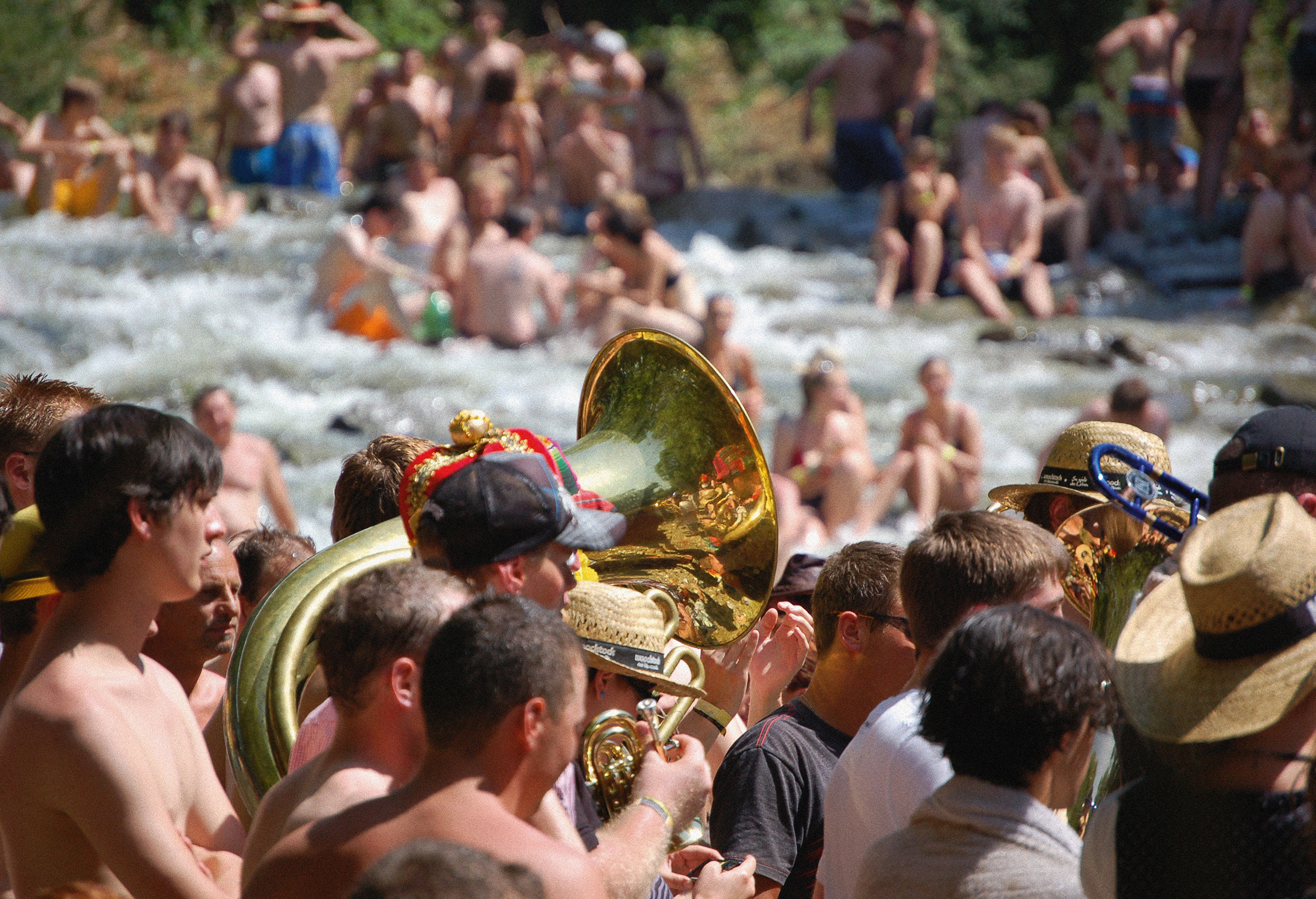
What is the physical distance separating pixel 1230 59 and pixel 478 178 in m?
6.55

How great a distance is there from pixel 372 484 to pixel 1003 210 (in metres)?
10.1

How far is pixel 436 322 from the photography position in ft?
35.4

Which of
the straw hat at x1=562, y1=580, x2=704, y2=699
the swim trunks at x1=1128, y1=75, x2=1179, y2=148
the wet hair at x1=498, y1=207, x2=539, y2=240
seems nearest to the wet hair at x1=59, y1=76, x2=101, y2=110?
the wet hair at x1=498, y1=207, x2=539, y2=240

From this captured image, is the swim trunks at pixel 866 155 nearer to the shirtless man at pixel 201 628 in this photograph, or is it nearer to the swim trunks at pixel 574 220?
the swim trunks at pixel 574 220

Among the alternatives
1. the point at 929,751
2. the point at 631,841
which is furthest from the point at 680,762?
the point at 929,751

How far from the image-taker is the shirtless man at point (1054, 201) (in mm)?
12852

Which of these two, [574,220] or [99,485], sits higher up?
[99,485]

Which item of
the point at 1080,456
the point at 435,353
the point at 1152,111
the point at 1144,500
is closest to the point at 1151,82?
the point at 1152,111

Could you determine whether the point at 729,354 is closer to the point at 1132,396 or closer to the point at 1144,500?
the point at 1132,396

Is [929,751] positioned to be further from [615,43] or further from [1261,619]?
[615,43]

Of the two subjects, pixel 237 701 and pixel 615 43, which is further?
pixel 615 43

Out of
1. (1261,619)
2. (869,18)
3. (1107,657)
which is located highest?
(1261,619)

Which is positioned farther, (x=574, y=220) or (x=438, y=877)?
(x=574, y=220)

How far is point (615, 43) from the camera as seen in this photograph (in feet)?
47.2
